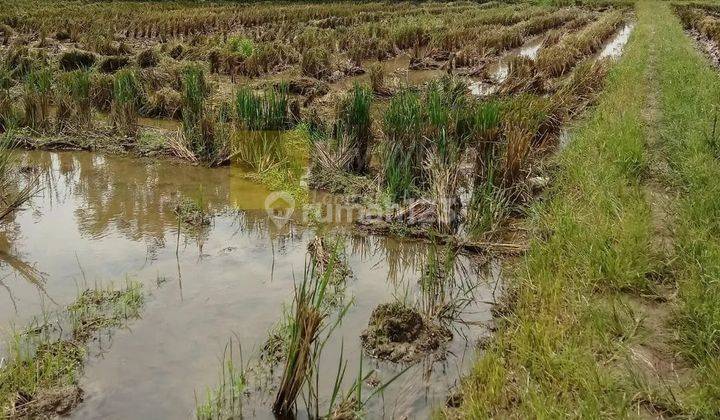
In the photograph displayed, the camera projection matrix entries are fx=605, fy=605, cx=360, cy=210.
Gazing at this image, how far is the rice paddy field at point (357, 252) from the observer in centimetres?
290

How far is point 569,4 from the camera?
31859 millimetres

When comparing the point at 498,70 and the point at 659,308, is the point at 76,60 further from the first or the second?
the point at 659,308

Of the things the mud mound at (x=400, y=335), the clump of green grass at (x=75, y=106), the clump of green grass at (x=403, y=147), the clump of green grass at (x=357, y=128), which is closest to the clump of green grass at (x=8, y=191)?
the clump of green grass at (x=75, y=106)

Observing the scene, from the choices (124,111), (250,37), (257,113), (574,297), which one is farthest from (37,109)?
(250,37)

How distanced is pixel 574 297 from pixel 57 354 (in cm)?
285

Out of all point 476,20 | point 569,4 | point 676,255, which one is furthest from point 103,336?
point 569,4

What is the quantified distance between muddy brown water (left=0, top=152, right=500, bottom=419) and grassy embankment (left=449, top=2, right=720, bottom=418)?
333mm

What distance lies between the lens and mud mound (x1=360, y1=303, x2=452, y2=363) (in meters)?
3.28

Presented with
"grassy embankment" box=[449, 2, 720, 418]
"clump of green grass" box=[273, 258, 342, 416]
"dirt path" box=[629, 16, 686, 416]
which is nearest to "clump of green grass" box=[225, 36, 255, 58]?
"grassy embankment" box=[449, 2, 720, 418]

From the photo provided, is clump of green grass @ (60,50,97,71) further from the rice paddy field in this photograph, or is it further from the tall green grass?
the tall green grass

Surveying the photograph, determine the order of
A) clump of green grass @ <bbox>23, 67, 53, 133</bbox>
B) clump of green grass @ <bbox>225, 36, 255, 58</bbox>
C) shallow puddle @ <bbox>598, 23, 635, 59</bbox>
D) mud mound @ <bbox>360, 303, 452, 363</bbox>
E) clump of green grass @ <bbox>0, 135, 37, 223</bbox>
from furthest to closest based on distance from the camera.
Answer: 1. shallow puddle @ <bbox>598, 23, 635, 59</bbox>
2. clump of green grass @ <bbox>225, 36, 255, 58</bbox>
3. clump of green grass @ <bbox>23, 67, 53, 133</bbox>
4. clump of green grass @ <bbox>0, 135, 37, 223</bbox>
5. mud mound @ <bbox>360, 303, 452, 363</bbox>

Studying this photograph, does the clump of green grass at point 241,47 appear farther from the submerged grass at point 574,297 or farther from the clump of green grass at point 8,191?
the submerged grass at point 574,297

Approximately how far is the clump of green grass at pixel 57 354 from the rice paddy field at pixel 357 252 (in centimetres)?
1

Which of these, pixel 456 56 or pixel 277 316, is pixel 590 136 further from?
pixel 456 56
